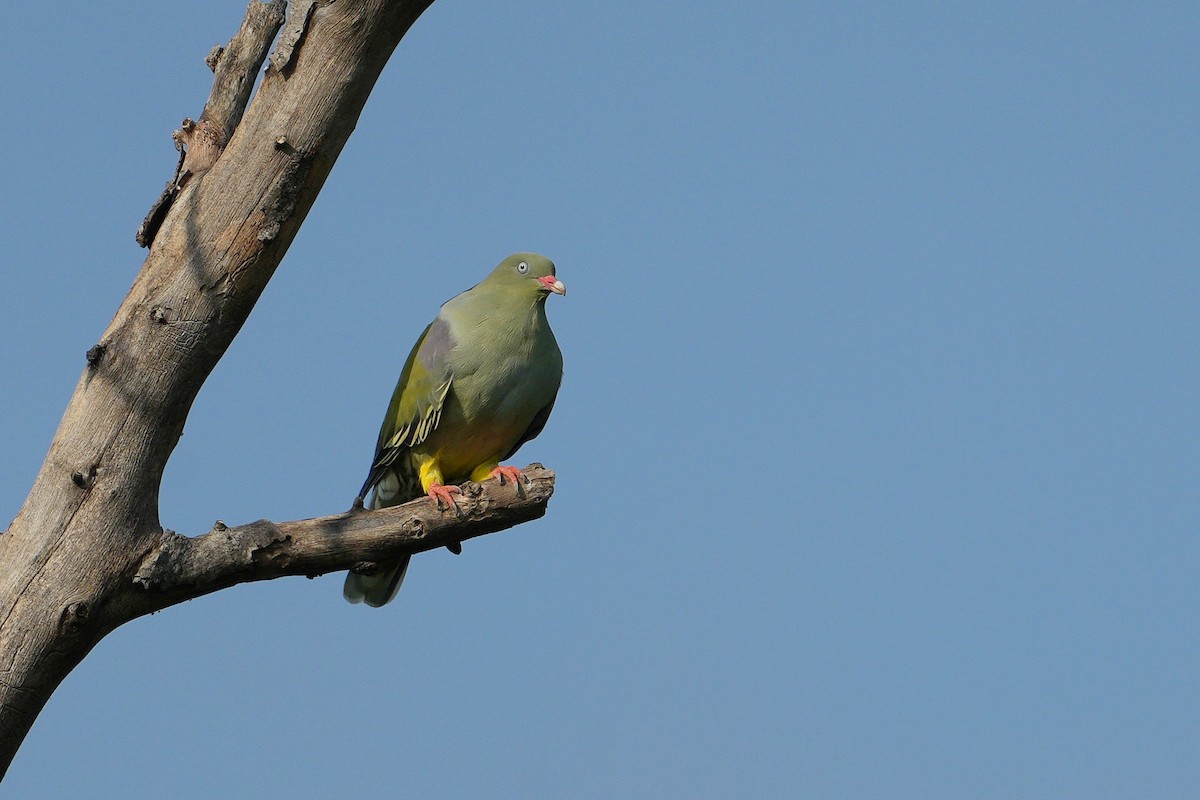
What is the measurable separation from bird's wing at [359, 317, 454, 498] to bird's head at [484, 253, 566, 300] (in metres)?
0.42

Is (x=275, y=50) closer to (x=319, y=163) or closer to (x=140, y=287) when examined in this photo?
(x=319, y=163)

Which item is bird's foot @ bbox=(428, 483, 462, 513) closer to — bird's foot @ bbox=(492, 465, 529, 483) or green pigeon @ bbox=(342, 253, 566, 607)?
bird's foot @ bbox=(492, 465, 529, 483)

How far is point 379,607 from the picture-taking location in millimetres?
6574

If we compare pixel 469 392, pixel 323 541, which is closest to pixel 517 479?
pixel 323 541

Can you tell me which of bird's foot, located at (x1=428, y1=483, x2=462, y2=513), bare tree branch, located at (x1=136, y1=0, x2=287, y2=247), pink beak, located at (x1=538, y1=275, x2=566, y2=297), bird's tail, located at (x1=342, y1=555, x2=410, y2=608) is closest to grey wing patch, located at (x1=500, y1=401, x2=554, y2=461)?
pink beak, located at (x1=538, y1=275, x2=566, y2=297)

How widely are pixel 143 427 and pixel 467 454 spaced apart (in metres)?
2.63

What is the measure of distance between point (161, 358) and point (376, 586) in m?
2.50

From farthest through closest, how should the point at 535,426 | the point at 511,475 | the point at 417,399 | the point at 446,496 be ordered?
the point at 535,426 → the point at 417,399 → the point at 511,475 → the point at 446,496

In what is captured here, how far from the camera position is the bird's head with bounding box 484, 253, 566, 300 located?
22.6ft

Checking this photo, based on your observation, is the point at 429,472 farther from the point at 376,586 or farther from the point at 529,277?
the point at 529,277

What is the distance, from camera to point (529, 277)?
6918 millimetres

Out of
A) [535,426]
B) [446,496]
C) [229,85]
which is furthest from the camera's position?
[535,426]

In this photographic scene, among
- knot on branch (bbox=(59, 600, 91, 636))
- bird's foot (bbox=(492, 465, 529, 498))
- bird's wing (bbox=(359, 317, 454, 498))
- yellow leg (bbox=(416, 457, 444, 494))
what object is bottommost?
knot on branch (bbox=(59, 600, 91, 636))

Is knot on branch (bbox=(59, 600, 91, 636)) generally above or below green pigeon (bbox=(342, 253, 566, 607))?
below
